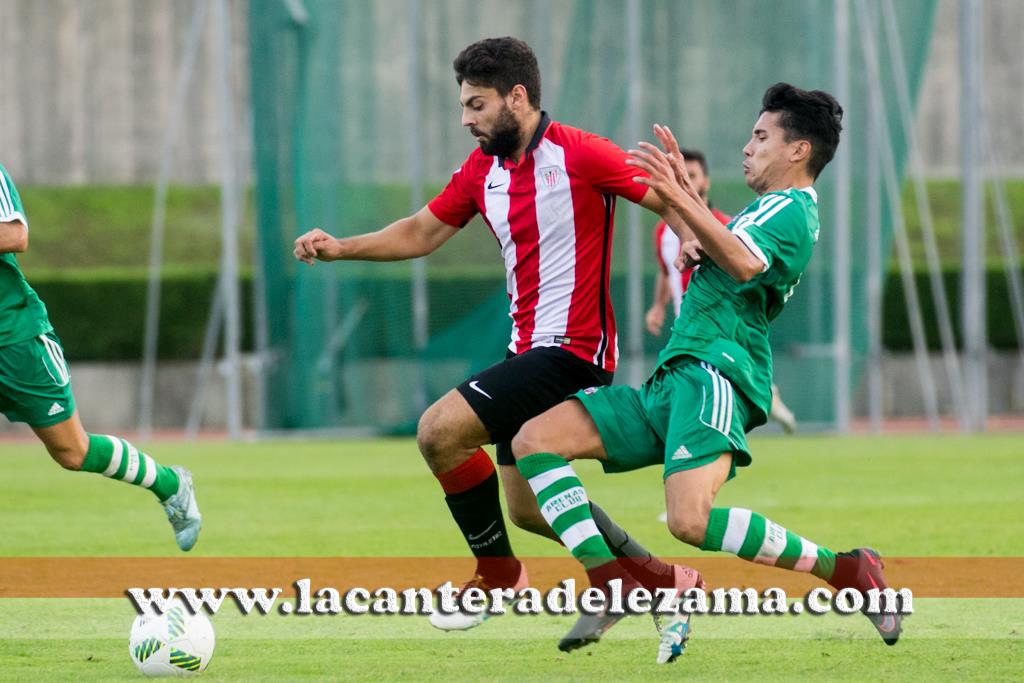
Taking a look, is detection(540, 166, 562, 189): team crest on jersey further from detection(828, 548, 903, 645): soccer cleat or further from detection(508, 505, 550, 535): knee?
detection(828, 548, 903, 645): soccer cleat

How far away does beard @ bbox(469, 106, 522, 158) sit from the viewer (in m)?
5.80

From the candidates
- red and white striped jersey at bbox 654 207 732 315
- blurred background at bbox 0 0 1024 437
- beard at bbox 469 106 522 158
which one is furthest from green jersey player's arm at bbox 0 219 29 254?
blurred background at bbox 0 0 1024 437

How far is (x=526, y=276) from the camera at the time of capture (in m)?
5.88

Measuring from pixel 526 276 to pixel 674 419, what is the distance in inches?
39.2

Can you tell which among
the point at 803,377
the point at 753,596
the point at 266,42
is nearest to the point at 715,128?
the point at 803,377

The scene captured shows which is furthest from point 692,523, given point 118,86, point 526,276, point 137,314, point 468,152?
point 118,86

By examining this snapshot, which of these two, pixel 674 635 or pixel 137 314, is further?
pixel 137 314

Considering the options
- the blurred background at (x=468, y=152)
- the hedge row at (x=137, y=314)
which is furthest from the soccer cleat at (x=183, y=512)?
the hedge row at (x=137, y=314)

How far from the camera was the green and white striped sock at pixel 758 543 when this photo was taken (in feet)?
16.5

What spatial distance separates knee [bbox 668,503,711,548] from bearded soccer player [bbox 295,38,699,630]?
0.61 m

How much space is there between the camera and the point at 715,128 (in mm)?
16953

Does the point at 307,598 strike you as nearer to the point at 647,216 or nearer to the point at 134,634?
the point at 134,634

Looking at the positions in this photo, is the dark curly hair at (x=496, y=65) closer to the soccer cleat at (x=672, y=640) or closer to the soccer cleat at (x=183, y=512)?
the soccer cleat at (x=672, y=640)

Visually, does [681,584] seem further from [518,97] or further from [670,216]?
[518,97]
